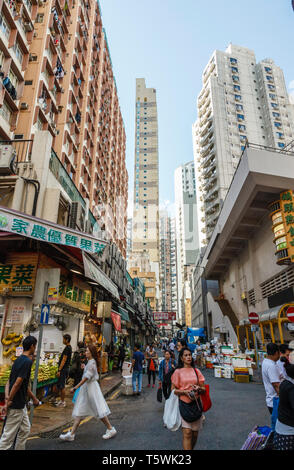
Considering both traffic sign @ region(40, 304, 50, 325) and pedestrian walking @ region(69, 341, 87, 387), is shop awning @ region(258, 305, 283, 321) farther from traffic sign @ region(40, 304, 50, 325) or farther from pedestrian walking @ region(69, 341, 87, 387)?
traffic sign @ region(40, 304, 50, 325)

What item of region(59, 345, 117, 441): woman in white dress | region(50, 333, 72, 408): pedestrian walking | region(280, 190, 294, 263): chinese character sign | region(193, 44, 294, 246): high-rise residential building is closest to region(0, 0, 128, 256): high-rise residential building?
region(50, 333, 72, 408): pedestrian walking

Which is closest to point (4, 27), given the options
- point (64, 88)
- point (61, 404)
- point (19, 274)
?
point (64, 88)

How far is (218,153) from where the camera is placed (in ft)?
176

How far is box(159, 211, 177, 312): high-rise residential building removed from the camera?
154 m

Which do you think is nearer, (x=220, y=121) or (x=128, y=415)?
(x=128, y=415)

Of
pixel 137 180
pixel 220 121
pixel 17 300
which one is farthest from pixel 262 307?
pixel 137 180

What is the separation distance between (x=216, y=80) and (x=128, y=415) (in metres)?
68.4

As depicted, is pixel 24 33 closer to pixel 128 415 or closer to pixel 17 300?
pixel 17 300

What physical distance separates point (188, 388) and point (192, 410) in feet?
0.86

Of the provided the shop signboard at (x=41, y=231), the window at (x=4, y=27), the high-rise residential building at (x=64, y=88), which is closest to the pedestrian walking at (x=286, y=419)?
the shop signboard at (x=41, y=231)

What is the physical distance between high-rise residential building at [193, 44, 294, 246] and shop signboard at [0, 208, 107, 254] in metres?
46.7

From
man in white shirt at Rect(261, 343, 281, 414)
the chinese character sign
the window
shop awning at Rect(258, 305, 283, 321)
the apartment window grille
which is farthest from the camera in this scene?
the apartment window grille

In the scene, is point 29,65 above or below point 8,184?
above

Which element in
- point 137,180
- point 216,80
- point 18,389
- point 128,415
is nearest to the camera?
point 18,389
